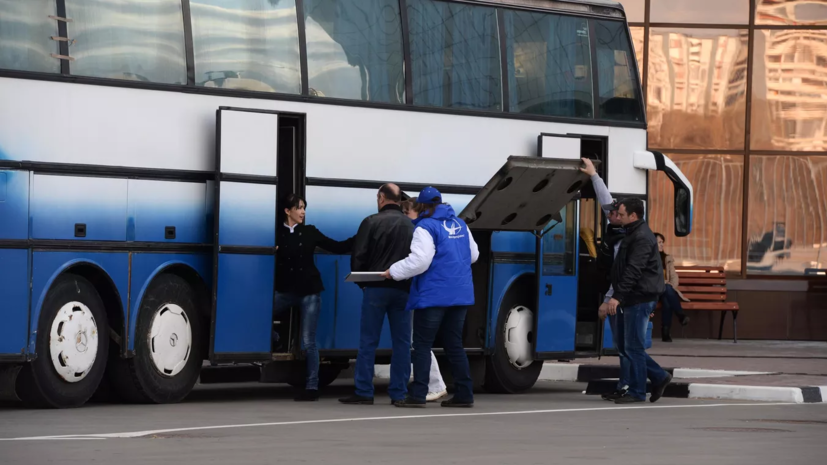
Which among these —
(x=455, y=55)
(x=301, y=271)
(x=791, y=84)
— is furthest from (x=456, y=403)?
(x=791, y=84)

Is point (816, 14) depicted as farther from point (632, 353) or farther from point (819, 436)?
point (819, 436)

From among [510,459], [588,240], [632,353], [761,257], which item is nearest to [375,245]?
[632,353]

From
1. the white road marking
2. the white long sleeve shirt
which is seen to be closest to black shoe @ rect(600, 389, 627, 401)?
the white road marking

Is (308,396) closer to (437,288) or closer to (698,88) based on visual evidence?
(437,288)

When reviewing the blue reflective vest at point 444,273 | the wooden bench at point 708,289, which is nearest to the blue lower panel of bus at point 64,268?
the blue reflective vest at point 444,273

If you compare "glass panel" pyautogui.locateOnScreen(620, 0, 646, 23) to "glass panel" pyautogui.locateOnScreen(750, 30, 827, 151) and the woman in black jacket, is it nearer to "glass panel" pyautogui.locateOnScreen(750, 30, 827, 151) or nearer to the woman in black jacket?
"glass panel" pyautogui.locateOnScreen(750, 30, 827, 151)

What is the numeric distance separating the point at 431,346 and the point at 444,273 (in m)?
0.59

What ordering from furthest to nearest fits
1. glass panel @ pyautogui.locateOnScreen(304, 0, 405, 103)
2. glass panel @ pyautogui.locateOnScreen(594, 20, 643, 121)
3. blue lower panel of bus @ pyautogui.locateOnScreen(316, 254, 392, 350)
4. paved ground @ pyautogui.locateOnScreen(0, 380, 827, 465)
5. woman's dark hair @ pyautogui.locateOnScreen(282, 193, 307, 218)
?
glass panel @ pyautogui.locateOnScreen(594, 20, 643, 121) → blue lower panel of bus @ pyautogui.locateOnScreen(316, 254, 392, 350) → glass panel @ pyautogui.locateOnScreen(304, 0, 405, 103) → woman's dark hair @ pyautogui.locateOnScreen(282, 193, 307, 218) → paved ground @ pyautogui.locateOnScreen(0, 380, 827, 465)

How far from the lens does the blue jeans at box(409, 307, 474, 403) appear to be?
43.9ft

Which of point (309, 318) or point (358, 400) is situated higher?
point (309, 318)

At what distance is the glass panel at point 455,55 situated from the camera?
48.8 ft

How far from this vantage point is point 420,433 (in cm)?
1078

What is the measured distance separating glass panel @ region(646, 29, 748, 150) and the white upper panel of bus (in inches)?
380

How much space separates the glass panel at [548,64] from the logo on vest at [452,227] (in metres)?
2.41
